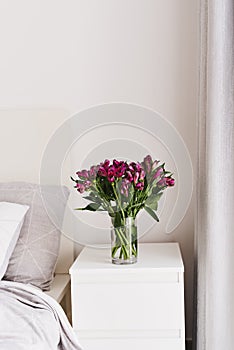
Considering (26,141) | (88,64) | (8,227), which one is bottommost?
(8,227)

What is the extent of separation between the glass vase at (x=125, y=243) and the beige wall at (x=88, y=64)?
488mm

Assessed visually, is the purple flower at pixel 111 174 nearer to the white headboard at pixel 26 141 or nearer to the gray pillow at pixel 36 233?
the gray pillow at pixel 36 233

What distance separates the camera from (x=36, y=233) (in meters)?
2.85

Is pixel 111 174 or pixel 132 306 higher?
pixel 111 174

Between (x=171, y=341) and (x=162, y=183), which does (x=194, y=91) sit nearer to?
(x=162, y=183)

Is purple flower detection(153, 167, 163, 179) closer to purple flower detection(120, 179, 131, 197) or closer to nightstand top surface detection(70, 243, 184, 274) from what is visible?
purple flower detection(120, 179, 131, 197)

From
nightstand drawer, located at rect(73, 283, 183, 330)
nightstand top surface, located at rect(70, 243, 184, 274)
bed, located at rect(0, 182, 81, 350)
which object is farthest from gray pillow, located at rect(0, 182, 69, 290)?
nightstand drawer, located at rect(73, 283, 183, 330)

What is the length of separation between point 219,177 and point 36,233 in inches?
32.7

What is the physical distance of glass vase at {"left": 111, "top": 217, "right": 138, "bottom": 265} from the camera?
269 cm

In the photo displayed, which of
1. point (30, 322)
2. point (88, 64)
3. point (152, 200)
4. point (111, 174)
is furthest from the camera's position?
point (88, 64)

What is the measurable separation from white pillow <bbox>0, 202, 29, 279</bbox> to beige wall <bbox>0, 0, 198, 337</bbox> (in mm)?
364

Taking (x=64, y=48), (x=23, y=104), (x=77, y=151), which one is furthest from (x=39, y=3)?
(x=77, y=151)

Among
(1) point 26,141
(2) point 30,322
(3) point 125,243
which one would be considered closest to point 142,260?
(3) point 125,243

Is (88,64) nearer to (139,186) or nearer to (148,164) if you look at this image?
(148,164)
